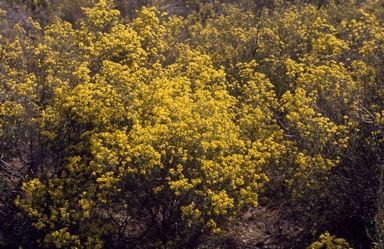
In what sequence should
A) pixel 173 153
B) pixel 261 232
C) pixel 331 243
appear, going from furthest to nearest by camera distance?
pixel 261 232, pixel 173 153, pixel 331 243

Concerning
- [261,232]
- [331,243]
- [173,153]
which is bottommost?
[261,232]

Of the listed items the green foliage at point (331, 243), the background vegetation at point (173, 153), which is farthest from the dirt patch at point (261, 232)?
the green foliage at point (331, 243)

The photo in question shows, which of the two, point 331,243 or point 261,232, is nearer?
point 331,243

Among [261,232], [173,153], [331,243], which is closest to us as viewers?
[331,243]

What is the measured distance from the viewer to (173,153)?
586cm

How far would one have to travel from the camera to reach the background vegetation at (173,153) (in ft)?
19.5

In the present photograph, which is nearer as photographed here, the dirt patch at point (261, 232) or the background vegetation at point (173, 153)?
the background vegetation at point (173, 153)

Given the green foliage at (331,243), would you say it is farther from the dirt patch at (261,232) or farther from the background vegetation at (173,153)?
the dirt patch at (261,232)

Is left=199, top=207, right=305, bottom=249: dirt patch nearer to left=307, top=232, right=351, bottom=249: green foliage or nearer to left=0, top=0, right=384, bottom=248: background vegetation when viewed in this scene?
left=0, top=0, right=384, bottom=248: background vegetation

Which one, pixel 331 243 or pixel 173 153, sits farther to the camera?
pixel 173 153

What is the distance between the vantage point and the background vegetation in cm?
595

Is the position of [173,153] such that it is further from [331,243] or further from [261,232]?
[261,232]

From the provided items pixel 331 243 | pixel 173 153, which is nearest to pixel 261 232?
pixel 331 243

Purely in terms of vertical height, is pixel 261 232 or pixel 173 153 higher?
pixel 173 153
